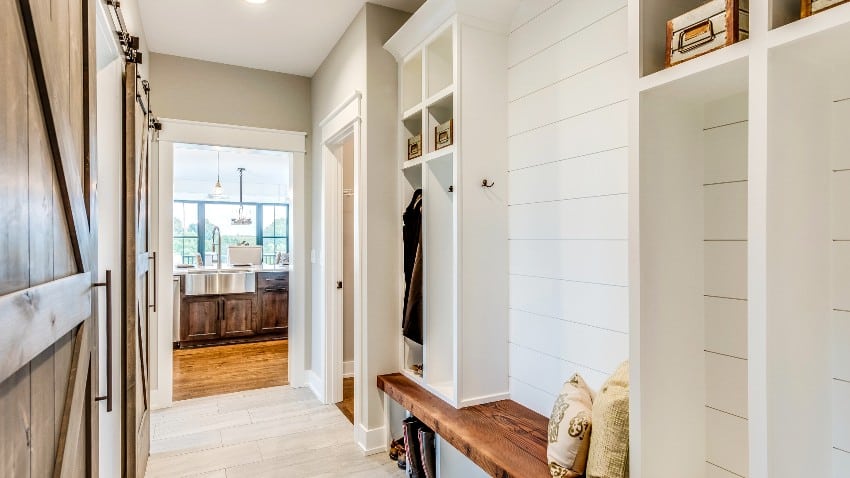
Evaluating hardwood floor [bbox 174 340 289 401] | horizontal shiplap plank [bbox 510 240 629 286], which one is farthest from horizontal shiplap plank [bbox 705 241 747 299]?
hardwood floor [bbox 174 340 289 401]

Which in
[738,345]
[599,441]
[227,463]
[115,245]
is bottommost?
[227,463]

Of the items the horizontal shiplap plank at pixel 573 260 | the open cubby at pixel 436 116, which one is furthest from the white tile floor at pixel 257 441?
the open cubby at pixel 436 116

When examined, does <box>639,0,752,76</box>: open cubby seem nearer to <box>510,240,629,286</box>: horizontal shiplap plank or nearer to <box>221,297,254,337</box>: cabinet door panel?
<box>510,240,629,286</box>: horizontal shiplap plank

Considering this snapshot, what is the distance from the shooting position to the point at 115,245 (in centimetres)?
190

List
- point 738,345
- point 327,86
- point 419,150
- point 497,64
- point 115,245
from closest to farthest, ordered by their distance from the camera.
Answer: point 738,345 < point 115,245 < point 497,64 < point 419,150 < point 327,86

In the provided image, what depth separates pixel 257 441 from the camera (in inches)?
117

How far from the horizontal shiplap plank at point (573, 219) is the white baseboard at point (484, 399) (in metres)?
0.78

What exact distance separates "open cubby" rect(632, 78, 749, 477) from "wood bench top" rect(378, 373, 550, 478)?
1.72 ft

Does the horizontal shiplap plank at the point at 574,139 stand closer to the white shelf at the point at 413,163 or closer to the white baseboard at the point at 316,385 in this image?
the white shelf at the point at 413,163

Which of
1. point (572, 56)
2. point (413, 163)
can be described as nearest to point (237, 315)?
point (413, 163)

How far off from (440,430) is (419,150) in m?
1.49
